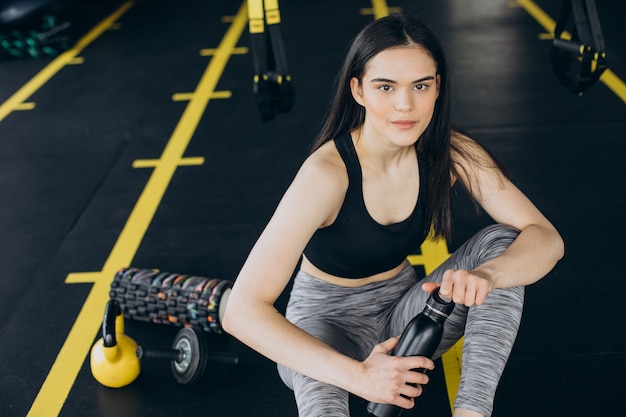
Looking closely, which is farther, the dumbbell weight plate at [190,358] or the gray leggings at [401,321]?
the dumbbell weight plate at [190,358]

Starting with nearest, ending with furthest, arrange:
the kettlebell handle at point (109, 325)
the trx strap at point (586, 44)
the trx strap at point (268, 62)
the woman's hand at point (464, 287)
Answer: the woman's hand at point (464, 287) → the kettlebell handle at point (109, 325) → the trx strap at point (268, 62) → the trx strap at point (586, 44)

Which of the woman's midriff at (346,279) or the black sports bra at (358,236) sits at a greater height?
the black sports bra at (358,236)

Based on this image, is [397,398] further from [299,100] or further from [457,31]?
[457,31]

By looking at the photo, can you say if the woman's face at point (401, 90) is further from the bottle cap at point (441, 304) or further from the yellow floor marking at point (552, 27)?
the yellow floor marking at point (552, 27)

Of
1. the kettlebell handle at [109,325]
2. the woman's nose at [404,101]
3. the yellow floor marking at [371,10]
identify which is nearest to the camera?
the woman's nose at [404,101]

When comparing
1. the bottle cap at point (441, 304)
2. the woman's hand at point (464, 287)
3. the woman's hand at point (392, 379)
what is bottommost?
the woman's hand at point (392, 379)

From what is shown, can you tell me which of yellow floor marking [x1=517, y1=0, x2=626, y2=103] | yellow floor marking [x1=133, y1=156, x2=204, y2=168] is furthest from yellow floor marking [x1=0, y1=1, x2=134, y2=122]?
yellow floor marking [x1=517, y1=0, x2=626, y2=103]

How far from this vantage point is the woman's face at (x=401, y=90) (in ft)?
7.50

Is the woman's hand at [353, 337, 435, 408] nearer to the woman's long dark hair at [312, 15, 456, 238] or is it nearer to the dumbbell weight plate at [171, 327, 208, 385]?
the woman's long dark hair at [312, 15, 456, 238]

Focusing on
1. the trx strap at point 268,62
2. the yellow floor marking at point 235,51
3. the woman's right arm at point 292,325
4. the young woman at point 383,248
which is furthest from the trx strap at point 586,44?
the yellow floor marking at point 235,51

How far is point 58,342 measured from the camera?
3.52 m

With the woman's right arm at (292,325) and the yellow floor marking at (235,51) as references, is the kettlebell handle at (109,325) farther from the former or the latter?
the yellow floor marking at (235,51)

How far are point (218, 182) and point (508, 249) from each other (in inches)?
115

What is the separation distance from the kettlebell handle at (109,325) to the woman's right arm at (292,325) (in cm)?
95
